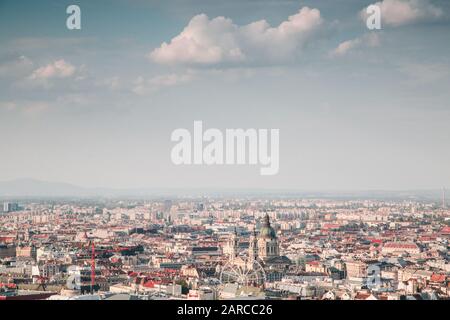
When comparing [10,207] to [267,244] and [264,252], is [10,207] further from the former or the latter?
[264,252]

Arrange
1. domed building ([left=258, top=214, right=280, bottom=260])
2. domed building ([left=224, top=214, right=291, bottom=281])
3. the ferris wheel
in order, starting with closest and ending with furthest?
1. the ferris wheel
2. domed building ([left=224, top=214, right=291, bottom=281])
3. domed building ([left=258, top=214, right=280, bottom=260])

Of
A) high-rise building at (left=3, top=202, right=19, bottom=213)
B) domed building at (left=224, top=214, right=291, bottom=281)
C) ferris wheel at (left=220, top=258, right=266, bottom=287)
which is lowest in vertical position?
ferris wheel at (left=220, top=258, right=266, bottom=287)

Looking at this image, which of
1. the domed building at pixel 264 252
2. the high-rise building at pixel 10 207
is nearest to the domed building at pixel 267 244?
the domed building at pixel 264 252

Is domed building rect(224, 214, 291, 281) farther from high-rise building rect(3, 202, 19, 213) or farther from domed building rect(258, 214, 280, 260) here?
high-rise building rect(3, 202, 19, 213)

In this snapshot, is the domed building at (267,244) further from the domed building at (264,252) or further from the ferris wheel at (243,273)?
the ferris wheel at (243,273)

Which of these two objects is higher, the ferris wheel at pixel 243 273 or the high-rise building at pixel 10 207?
the high-rise building at pixel 10 207

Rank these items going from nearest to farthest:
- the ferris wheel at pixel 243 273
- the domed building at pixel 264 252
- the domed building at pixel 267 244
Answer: the ferris wheel at pixel 243 273, the domed building at pixel 264 252, the domed building at pixel 267 244

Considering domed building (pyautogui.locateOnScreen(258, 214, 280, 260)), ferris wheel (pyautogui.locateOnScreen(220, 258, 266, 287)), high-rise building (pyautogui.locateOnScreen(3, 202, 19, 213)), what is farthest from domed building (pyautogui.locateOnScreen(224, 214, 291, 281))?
high-rise building (pyautogui.locateOnScreen(3, 202, 19, 213))
